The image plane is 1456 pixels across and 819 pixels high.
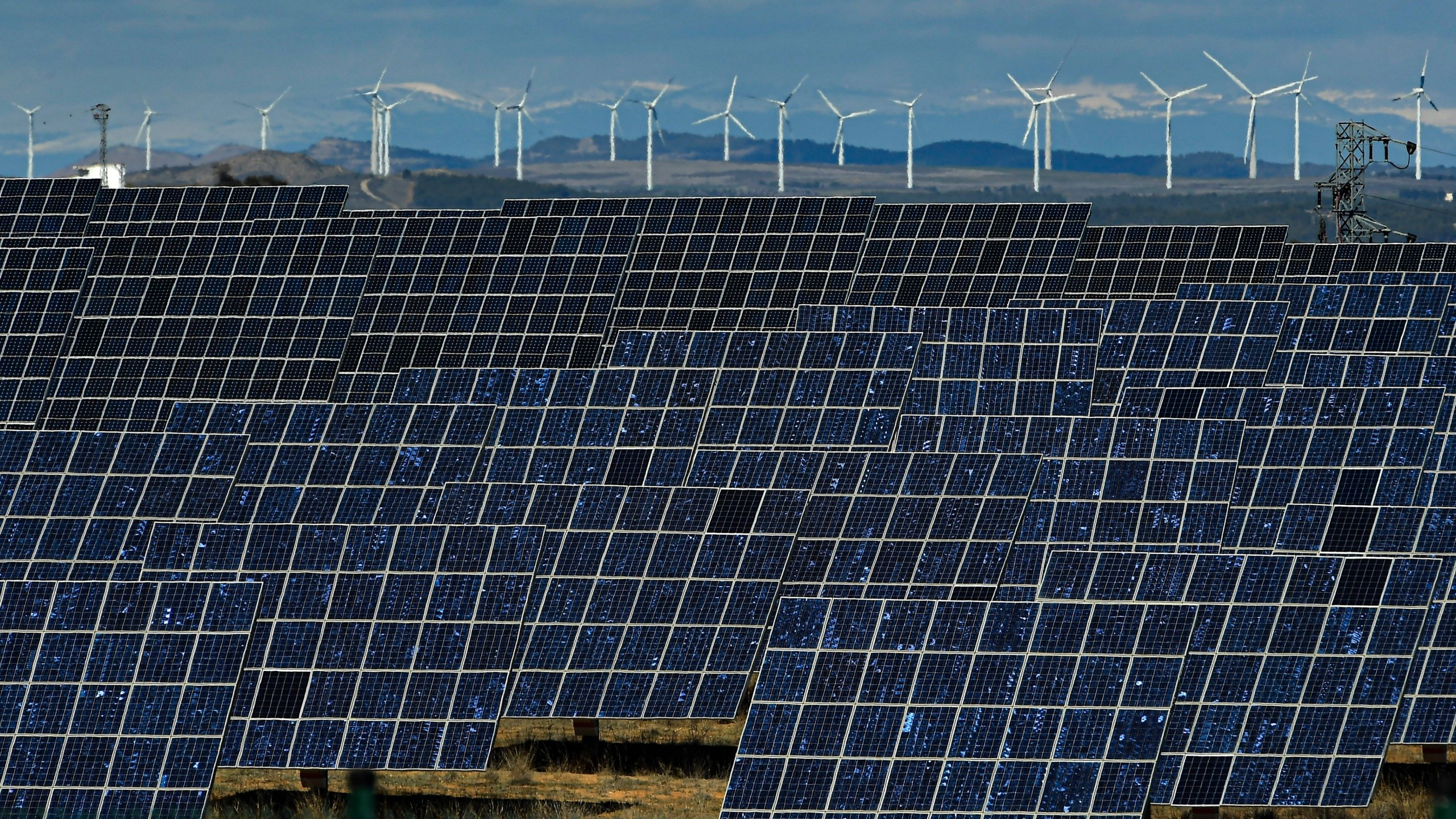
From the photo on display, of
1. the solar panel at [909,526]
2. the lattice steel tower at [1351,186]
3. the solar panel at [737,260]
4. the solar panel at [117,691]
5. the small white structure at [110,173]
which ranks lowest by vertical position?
the solar panel at [117,691]

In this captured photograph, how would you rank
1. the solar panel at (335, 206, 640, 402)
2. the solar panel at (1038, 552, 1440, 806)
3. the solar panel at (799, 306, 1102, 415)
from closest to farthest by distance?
the solar panel at (1038, 552, 1440, 806), the solar panel at (799, 306, 1102, 415), the solar panel at (335, 206, 640, 402)

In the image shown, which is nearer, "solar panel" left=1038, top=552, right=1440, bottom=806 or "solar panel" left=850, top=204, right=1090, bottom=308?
"solar panel" left=1038, top=552, right=1440, bottom=806

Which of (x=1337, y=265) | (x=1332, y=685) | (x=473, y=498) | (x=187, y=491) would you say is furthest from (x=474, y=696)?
(x=1337, y=265)

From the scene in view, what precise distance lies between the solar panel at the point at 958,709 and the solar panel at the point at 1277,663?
2.24 ft

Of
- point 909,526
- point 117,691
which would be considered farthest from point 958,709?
point 117,691

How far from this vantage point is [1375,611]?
2536 cm

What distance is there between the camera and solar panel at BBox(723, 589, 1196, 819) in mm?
23234

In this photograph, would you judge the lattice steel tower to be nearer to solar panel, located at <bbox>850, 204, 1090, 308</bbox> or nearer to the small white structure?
solar panel, located at <bbox>850, 204, 1090, 308</bbox>

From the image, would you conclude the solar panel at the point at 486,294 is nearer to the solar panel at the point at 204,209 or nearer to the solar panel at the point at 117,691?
the solar panel at the point at 204,209

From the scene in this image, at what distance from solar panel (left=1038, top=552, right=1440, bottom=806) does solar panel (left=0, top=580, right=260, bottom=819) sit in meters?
12.1

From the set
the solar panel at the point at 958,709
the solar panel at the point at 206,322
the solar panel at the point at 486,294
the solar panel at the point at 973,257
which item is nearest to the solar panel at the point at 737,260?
the solar panel at the point at 486,294

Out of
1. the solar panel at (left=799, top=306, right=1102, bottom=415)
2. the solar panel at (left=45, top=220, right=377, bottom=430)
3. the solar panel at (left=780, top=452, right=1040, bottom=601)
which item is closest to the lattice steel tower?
the solar panel at (left=799, top=306, right=1102, bottom=415)

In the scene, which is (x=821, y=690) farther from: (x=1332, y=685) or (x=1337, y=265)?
(x=1337, y=265)

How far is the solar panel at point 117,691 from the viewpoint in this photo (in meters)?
24.5
